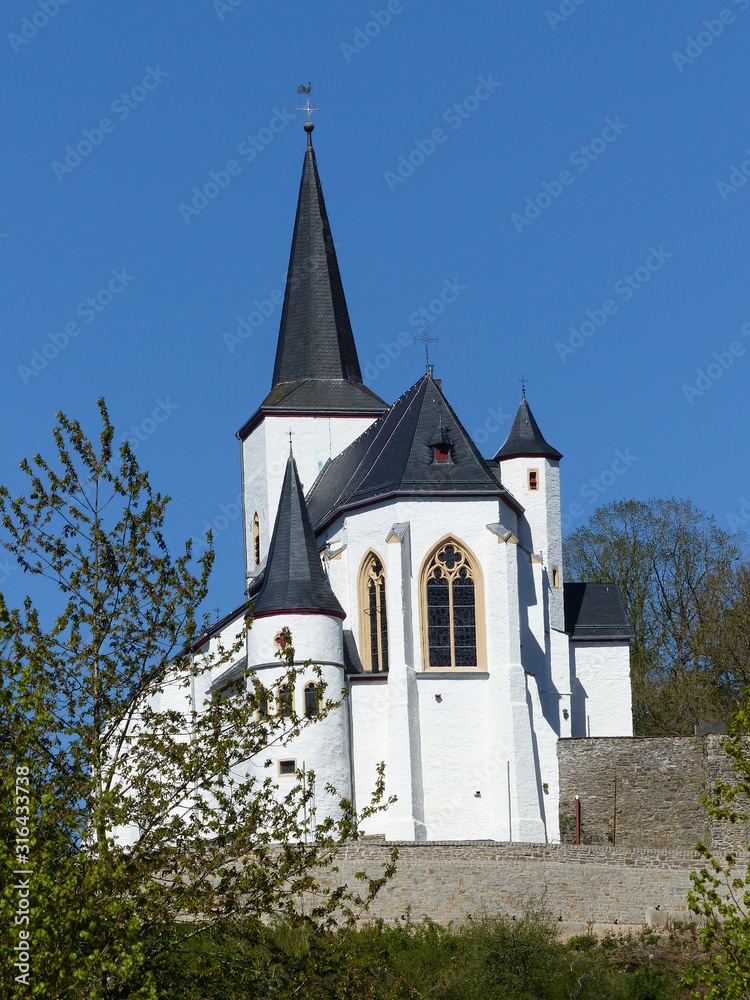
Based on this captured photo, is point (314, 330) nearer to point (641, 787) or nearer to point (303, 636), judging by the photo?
point (303, 636)

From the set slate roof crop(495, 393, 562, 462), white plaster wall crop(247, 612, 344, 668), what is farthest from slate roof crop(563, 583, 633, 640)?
white plaster wall crop(247, 612, 344, 668)

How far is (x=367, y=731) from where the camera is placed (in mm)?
42000

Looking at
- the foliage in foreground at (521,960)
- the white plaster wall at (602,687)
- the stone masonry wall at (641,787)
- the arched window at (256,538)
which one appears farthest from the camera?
the arched window at (256,538)

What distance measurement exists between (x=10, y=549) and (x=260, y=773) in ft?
68.6

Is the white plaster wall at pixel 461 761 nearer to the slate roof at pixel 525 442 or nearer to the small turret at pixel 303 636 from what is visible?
the small turret at pixel 303 636

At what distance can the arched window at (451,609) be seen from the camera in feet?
141

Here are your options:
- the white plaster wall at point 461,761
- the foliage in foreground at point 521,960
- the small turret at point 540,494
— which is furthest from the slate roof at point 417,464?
the foliage in foreground at point 521,960

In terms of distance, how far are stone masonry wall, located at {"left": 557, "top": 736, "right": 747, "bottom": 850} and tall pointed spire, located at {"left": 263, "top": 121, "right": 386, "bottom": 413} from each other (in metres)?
16.1

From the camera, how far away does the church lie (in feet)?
135

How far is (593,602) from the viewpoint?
50.0m

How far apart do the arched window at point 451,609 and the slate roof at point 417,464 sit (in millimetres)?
1586

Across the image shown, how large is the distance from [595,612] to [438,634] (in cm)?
790

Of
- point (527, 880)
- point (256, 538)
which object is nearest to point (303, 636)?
point (527, 880)

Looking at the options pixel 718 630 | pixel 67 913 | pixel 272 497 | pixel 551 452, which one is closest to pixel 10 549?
pixel 67 913
